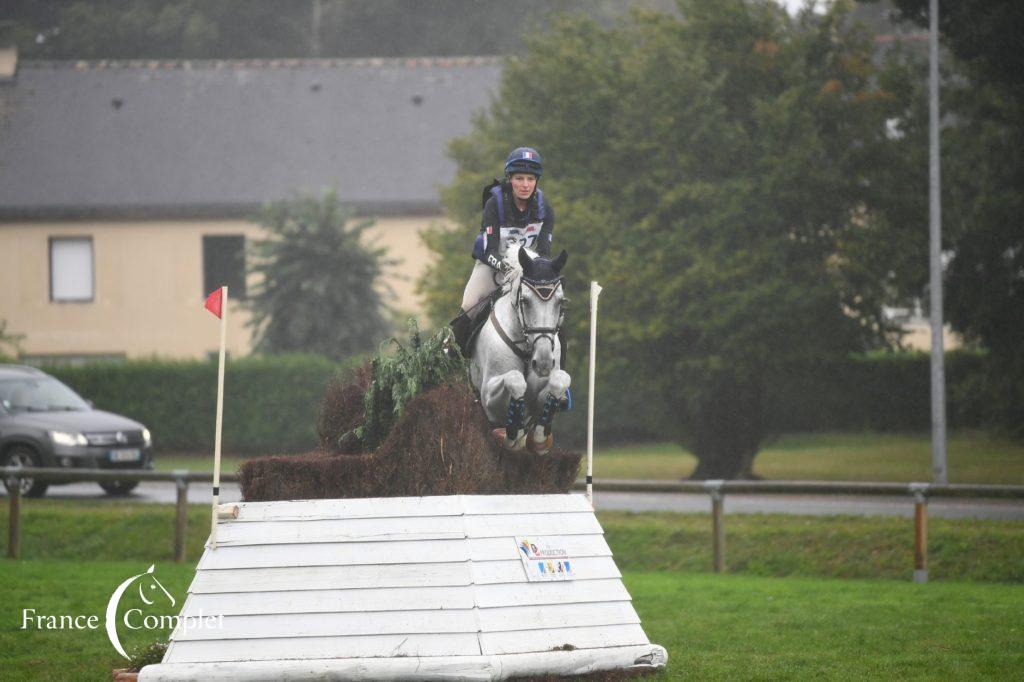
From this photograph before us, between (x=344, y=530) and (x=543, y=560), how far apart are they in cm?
120

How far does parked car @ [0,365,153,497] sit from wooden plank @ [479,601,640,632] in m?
15.4

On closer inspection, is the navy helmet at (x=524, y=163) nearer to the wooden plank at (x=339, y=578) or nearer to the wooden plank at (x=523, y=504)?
the wooden plank at (x=523, y=504)

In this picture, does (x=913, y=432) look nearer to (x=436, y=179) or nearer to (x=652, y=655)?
(x=436, y=179)

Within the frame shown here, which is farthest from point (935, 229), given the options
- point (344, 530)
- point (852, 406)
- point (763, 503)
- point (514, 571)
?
point (344, 530)

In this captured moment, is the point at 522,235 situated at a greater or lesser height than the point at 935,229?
lesser

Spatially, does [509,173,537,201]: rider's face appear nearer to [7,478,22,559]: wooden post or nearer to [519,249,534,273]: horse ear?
[519,249,534,273]: horse ear

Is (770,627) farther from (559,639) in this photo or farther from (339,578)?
(339,578)

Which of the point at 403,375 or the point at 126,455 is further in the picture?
the point at 126,455

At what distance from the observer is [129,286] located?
148 feet

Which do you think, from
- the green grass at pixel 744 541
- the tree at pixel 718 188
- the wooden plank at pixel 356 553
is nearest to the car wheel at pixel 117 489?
the green grass at pixel 744 541

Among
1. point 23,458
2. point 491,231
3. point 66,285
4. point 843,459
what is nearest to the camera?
point 491,231

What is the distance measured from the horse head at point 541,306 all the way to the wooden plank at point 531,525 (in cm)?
90

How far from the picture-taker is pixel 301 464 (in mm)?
9305

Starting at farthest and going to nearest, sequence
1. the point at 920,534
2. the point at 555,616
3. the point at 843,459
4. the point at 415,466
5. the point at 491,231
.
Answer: the point at 843,459, the point at 920,534, the point at 491,231, the point at 415,466, the point at 555,616
